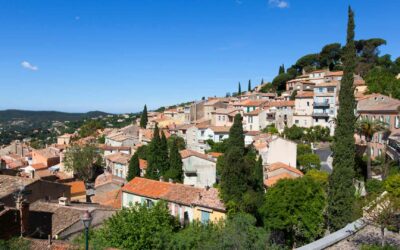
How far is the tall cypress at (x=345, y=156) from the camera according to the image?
1057 inches

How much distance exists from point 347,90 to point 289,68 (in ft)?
263

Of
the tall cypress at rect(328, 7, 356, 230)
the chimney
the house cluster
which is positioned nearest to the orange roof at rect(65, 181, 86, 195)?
the house cluster

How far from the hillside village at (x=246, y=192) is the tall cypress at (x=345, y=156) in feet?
0.27

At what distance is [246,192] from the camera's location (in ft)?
90.3

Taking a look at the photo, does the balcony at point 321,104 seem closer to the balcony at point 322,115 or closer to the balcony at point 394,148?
the balcony at point 322,115

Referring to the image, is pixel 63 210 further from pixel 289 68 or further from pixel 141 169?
pixel 289 68

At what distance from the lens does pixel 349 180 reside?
27.7 m

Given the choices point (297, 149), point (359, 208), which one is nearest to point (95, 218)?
point (359, 208)

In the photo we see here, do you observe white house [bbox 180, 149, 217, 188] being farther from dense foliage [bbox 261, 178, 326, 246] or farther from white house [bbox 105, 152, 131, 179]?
dense foliage [bbox 261, 178, 326, 246]

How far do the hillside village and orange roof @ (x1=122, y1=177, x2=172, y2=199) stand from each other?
10 centimetres

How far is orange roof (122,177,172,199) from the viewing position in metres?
30.3

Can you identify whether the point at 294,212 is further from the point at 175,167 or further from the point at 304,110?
the point at 304,110

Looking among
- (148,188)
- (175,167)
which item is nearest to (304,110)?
(175,167)

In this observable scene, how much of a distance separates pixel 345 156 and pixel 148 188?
54.9ft
